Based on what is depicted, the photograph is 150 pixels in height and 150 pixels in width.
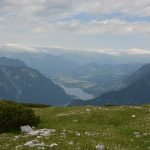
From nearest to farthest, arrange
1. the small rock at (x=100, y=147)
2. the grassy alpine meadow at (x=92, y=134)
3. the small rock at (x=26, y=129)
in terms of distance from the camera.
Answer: the small rock at (x=100, y=147), the grassy alpine meadow at (x=92, y=134), the small rock at (x=26, y=129)

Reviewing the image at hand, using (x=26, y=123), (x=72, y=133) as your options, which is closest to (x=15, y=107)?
(x=26, y=123)

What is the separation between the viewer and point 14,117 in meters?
29.4

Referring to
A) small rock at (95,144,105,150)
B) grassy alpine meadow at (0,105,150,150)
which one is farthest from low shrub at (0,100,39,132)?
small rock at (95,144,105,150)

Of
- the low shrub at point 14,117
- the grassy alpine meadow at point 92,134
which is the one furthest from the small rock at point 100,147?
the low shrub at point 14,117

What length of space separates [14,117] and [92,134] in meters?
7.64

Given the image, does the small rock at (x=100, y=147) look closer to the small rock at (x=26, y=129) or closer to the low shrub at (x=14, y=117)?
the small rock at (x=26, y=129)

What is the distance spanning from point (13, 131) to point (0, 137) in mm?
3487

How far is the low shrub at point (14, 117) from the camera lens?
95.6 ft

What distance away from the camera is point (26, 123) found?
30.3 metres

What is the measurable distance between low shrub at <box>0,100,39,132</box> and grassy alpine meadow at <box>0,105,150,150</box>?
50.2 inches

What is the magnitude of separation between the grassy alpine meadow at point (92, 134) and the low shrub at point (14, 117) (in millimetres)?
1276

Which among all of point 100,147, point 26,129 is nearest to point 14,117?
point 26,129

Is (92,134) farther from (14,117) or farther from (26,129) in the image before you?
(14,117)

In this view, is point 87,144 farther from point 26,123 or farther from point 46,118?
point 46,118
